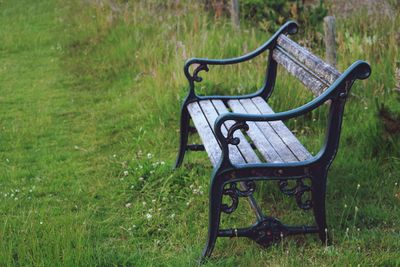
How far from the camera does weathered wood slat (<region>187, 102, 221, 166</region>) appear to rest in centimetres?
344

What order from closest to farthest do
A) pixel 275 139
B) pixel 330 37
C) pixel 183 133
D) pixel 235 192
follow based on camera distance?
pixel 235 192 < pixel 275 139 < pixel 183 133 < pixel 330 37

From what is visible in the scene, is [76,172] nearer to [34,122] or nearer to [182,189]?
[182,189]

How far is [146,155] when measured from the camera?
5.00m

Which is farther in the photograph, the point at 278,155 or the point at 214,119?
the point at 214,119

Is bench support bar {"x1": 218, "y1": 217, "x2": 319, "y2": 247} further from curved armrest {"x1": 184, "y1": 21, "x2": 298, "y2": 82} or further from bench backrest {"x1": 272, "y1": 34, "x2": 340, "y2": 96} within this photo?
curved armrest {"x1": 184, "y1": 21, "x2": 298, "y2": 82}

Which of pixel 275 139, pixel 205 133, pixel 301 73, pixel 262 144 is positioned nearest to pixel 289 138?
pixel 275 139

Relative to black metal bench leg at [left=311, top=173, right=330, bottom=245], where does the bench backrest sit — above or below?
above

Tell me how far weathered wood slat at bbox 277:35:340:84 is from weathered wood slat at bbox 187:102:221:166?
2.40ft

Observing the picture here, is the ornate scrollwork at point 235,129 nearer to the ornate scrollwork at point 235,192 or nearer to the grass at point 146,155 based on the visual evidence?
the ornate scrollwork at point 235,192

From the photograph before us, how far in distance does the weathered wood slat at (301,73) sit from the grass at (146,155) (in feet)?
2.69

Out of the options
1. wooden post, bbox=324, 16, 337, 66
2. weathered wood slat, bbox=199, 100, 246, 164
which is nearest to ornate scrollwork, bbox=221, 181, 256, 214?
weathered wood slat, bbox=199, 100, 246, 164

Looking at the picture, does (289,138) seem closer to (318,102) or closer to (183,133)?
(318,102)

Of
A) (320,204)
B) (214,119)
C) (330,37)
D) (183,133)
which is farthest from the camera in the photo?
(330,37)

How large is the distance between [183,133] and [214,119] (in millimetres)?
638
